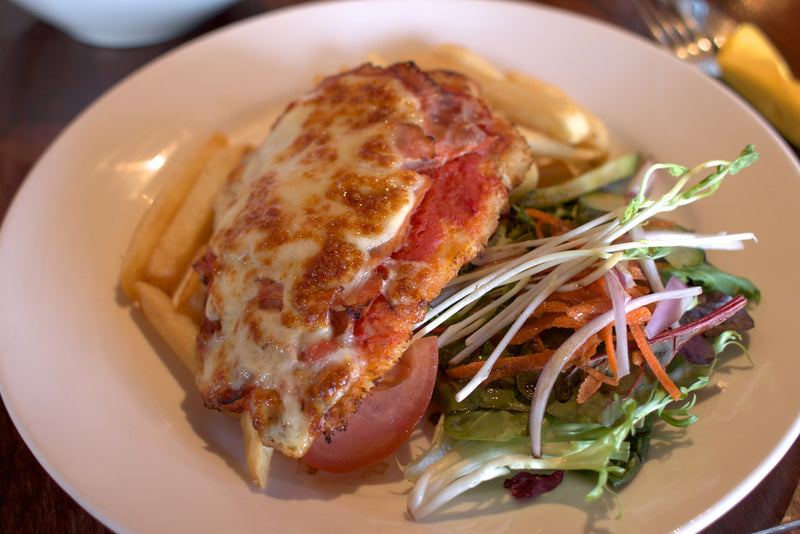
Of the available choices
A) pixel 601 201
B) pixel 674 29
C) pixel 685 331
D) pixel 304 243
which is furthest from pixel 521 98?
pixel 674 29

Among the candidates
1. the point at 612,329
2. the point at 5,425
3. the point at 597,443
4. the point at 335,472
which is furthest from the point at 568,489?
the point at 5,425

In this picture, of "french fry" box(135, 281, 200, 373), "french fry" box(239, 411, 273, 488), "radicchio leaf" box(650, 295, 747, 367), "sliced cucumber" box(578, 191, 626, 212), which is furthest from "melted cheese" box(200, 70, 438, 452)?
"radicchio leaf" box(650, 295, 747, 367)

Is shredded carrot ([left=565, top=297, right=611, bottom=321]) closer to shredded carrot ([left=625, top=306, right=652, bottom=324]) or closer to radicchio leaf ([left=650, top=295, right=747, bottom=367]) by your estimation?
shredded carrot ([left=625, top=306, right=652, bottom=324])

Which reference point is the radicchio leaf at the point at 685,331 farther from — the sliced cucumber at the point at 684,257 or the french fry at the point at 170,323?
the french fry at the point at 170,323

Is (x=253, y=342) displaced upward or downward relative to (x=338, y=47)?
downward

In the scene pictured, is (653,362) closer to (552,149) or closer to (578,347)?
(578,347)

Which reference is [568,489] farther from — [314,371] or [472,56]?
[472,56]
